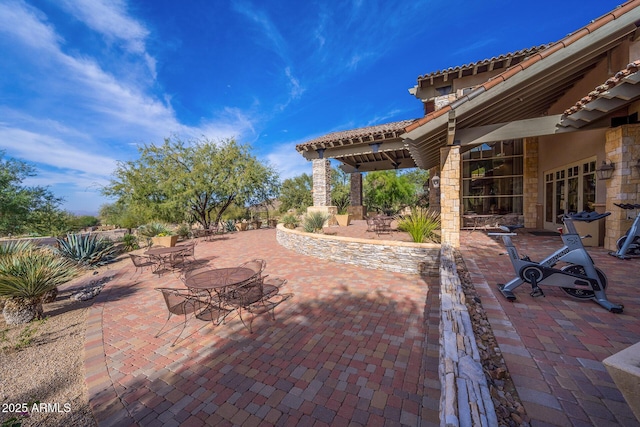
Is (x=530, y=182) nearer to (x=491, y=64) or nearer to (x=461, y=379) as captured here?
(x=491, y=64)

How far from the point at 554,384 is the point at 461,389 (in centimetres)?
101

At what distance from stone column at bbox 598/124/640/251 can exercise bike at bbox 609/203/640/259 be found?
368 millimetres

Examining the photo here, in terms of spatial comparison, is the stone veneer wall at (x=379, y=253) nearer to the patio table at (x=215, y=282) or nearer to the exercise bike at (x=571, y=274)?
the exercise bike at (x=571, y=274)

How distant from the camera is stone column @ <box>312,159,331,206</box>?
1207 centimetres

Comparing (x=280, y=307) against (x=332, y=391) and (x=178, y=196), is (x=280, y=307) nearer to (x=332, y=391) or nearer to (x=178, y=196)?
(x=332, y=391)

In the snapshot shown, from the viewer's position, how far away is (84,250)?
8.16m

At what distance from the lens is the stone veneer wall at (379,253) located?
5743 mm

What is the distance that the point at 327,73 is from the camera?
1802 cm

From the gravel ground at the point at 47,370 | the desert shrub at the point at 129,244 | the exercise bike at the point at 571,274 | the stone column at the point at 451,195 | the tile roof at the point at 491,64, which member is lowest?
the gravel ground at the point at 47,370

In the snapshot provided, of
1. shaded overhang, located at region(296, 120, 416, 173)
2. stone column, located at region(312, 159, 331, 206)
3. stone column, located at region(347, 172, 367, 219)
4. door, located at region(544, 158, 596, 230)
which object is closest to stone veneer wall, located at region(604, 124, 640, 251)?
door, located at region(544, 158, 596, 230)

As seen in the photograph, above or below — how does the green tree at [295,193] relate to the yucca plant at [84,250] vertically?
above

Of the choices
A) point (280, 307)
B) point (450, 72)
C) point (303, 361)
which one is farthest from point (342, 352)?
point (450, 72)

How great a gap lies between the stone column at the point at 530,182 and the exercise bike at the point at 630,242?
481cm

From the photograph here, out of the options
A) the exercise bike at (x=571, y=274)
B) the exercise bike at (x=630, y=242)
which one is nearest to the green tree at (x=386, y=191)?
the exercise bike at (x=630, y=242)
